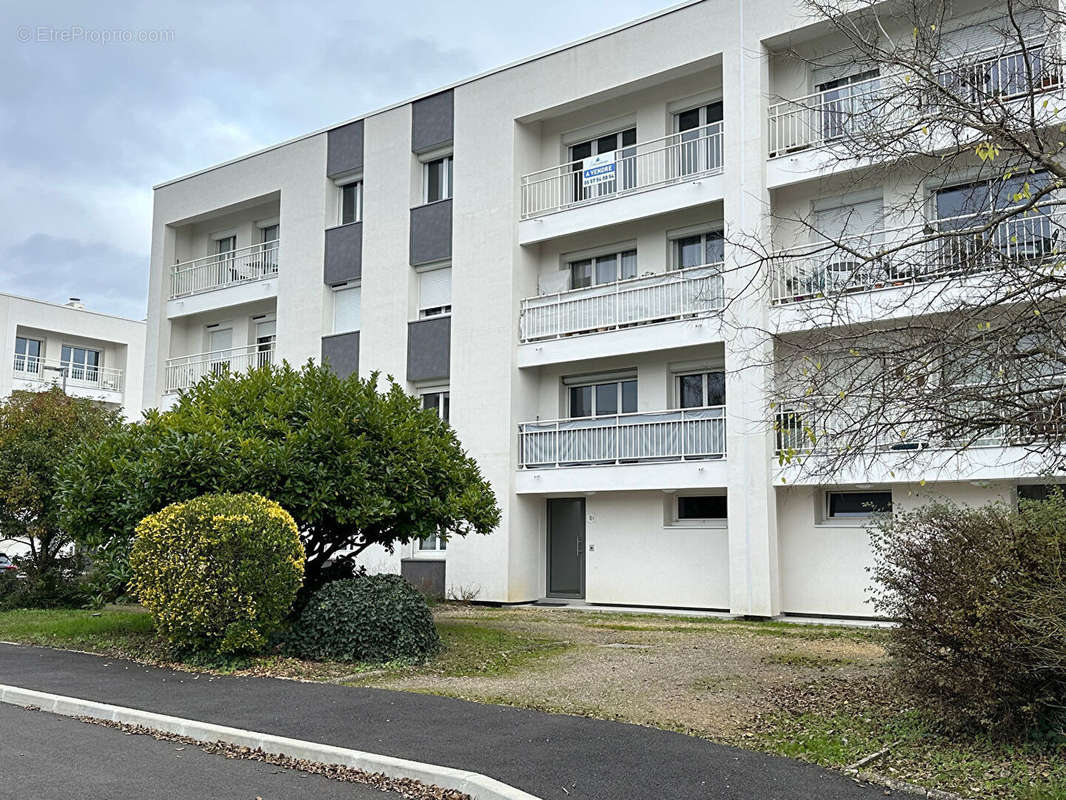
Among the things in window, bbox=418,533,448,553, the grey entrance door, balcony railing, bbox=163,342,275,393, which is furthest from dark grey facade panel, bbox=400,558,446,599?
balcony railing, bbox=163,342,275,393

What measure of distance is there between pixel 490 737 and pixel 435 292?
56.5 ft

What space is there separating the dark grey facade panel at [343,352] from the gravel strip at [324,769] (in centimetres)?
1688

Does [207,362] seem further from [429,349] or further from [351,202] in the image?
[429,349]

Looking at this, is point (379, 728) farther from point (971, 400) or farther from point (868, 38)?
point (868, 38)

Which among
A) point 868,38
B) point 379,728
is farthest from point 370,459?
point 868,38

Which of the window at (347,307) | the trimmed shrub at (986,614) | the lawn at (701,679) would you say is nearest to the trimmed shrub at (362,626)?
the lawn at (701,679)

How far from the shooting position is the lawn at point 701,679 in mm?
7035

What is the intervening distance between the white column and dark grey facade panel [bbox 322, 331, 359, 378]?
10.1 metres

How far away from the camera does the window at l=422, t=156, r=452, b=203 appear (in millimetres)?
24312

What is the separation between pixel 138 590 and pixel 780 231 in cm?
1342

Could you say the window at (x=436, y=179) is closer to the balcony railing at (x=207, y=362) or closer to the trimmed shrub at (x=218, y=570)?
the balcony railing at (x=207, y=362)

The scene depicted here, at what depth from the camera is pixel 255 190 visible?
91.6ft

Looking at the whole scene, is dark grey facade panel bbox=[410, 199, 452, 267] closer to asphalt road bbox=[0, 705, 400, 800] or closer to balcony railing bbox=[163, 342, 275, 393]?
balcony railing bbox=[163, 342, 275, 393]

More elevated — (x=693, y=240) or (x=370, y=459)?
(x=693, y=240)
